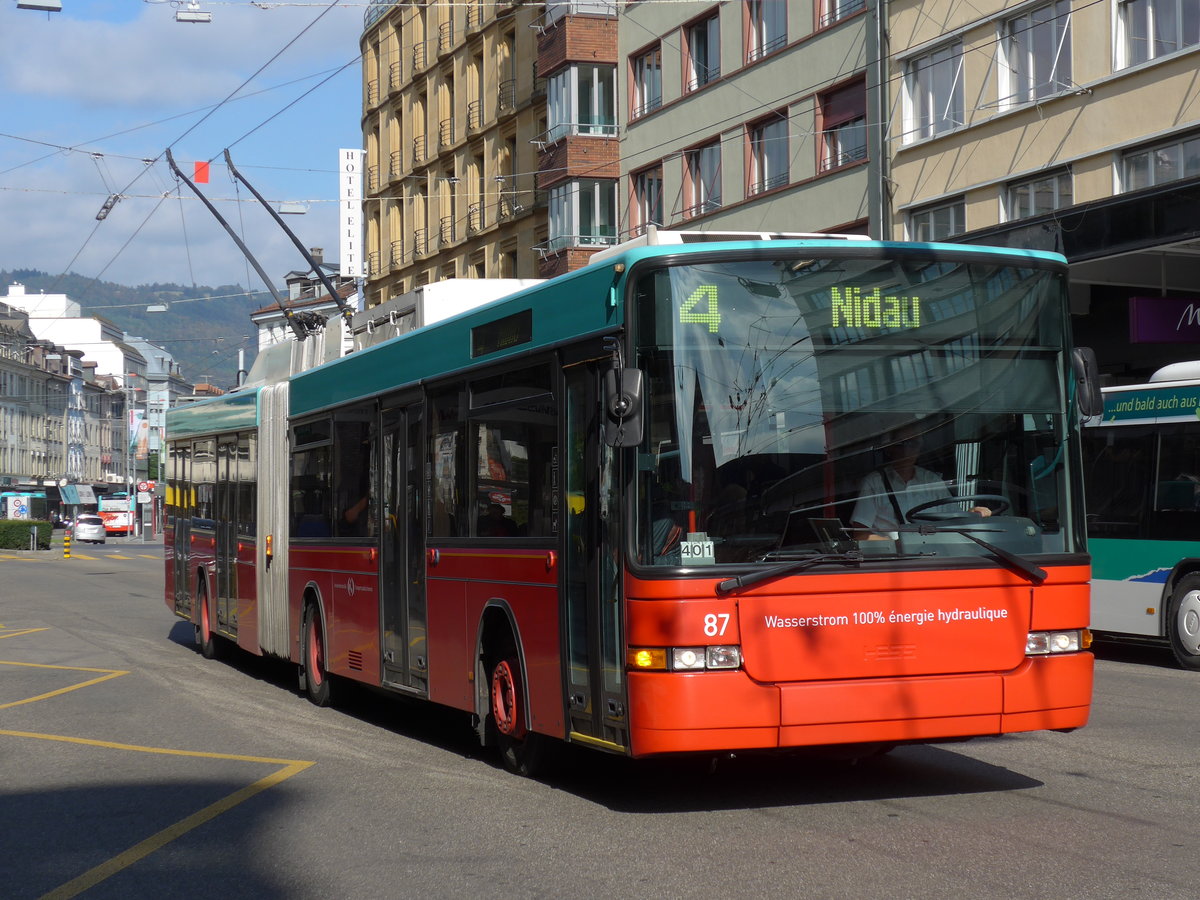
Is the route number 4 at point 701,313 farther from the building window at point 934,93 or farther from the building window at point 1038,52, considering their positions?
the building window at point 934,93

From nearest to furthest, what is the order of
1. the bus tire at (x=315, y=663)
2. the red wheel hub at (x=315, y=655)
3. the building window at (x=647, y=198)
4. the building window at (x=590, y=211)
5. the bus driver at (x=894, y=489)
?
the bus driver at (x=894, y=489), the bus tire at (x=315, y=663), the red wheel hub at (x=315, y=655), the building window at (x=647, y=198), the building window at (x=590, y=211)

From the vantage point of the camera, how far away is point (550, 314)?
875 cm

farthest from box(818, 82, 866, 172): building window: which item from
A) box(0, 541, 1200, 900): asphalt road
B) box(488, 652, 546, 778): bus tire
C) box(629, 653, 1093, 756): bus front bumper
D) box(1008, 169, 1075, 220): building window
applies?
box(629, 653, 1093, 756): bus front bumper

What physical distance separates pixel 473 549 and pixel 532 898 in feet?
12.6

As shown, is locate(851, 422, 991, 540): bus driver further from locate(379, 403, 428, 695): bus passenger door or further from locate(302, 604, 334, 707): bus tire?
locate(302, 604, 334, 707): bus tire

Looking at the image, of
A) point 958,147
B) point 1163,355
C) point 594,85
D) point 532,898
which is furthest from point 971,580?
point 594,85

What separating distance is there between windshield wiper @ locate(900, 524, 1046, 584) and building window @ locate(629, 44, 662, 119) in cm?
3011

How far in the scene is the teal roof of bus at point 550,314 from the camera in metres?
7.82

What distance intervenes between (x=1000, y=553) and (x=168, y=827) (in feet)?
13.9

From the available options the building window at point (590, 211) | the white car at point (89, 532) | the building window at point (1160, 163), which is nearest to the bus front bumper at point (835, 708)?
the building window at point (1160, 163)

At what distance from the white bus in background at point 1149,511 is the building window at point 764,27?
660 inches

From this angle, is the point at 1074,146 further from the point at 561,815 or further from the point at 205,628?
the point at 561,815

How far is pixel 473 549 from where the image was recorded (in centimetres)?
977

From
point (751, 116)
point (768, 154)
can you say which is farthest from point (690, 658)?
point (751, 116)
